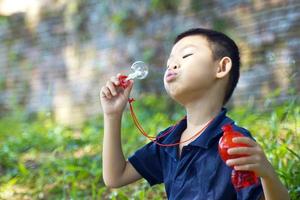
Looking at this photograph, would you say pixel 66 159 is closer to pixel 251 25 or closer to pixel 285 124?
pixel 285 124

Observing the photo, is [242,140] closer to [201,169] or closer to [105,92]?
[201,169]

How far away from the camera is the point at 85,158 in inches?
143

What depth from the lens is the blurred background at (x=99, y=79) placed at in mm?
3242

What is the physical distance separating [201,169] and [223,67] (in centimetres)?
37

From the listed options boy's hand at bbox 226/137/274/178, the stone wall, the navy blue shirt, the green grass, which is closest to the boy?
the navy blue shirt

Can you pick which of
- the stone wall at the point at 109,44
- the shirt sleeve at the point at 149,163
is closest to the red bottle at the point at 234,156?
the shirt sleeve at the point at 149,163

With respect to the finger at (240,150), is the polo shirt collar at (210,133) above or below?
above

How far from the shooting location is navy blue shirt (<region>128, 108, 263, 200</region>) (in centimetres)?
163

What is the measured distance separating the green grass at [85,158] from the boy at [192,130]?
0.76 metres

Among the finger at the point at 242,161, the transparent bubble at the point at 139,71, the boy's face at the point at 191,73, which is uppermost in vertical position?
the transparent bubble at the point at 139,71

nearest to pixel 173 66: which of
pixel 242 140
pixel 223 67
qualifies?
pixel 223 67

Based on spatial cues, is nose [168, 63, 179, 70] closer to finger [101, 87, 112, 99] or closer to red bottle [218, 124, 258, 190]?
finger [101, 87, 112, 99]

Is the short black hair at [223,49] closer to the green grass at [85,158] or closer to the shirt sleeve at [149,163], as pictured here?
the shirt sleeve at [149,163]

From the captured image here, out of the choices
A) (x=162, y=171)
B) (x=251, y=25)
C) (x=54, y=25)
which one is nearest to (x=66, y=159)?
(x=162, y=171)
